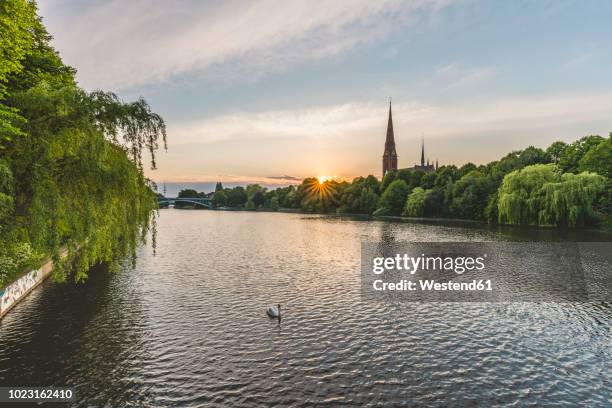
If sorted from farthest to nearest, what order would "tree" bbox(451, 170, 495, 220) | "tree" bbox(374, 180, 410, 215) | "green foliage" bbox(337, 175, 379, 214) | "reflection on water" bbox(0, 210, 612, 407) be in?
"green foliage" bbox(337, 175, 379, 214), "tree" bbox(374, 180, 410, 215), "tree" bbox(451, 170, 495, 220), "reflection on water" bbox(0, 210, 612, 407)

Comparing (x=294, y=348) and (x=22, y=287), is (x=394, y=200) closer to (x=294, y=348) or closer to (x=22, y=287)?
(x=294, y=348)

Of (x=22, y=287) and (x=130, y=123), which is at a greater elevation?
(x=130, y=123)

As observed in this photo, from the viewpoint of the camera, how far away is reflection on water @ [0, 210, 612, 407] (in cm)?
1384

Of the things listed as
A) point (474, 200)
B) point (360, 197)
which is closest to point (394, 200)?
point (360, 197)

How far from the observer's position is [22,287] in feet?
78.5

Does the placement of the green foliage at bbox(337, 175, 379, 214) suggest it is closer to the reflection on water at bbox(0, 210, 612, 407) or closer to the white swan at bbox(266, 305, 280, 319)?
the reflection on water at bbox(0, 210, 612, 407)

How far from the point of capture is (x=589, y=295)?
26.5m

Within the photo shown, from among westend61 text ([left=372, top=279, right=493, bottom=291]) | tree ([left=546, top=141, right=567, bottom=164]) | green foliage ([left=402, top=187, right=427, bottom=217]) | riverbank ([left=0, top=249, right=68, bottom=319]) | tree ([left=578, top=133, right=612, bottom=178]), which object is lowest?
westend61 text ([left=372, top=279, right=493, bottom=291])

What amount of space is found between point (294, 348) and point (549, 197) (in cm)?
7018

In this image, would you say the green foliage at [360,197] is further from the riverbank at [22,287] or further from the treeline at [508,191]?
the riverbank at [22,287]

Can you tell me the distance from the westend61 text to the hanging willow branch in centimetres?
1920

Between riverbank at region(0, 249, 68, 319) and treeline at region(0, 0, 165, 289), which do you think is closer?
treeline at region(0, 0, 165, 289)

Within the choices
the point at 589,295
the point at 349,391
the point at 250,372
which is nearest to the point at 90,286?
the point at 250,372

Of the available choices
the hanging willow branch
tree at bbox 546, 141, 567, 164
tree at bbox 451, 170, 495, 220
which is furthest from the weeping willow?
the hanging willow branch
